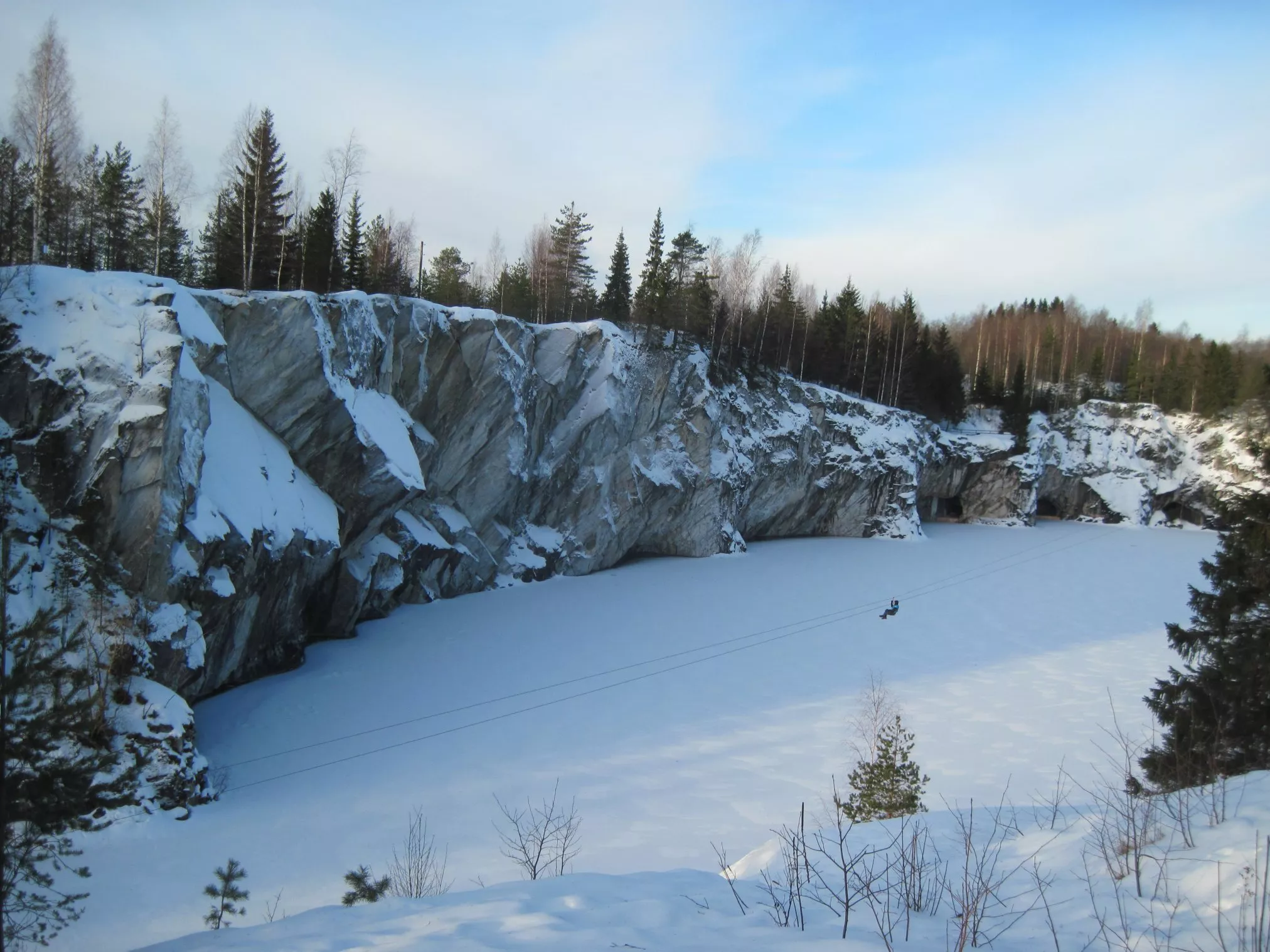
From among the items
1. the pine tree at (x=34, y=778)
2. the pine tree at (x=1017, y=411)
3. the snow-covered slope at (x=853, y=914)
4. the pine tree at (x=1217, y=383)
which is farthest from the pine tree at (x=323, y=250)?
the pine tree at (x=1217, y=383)

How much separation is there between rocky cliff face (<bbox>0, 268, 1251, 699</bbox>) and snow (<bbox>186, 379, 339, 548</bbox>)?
0.06 metres

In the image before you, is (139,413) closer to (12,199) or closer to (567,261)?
(12,199)

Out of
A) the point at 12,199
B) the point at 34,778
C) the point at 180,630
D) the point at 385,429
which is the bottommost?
the point at 180,630

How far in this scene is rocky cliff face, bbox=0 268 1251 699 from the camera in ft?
38.2

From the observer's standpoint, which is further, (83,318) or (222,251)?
(222,251)

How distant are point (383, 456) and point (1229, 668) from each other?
16.7m

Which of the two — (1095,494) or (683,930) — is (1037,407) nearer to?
(1095,494)

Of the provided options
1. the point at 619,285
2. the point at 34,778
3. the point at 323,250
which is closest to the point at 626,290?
the point at 619,285

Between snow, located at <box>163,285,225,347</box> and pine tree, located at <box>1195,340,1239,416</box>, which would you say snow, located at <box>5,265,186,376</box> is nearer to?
snow, located at <box>163,285,225,347</box>

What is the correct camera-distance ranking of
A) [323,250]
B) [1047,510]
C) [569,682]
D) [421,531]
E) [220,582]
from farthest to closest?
[1047,510], [323,250], [421,531], [569,682], [220,582]

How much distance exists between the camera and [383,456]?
17.8 metres

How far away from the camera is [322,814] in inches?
411

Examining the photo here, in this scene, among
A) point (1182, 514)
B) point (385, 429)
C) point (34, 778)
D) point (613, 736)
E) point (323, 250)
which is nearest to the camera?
point (34, 778)

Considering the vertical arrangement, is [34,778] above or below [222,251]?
below
